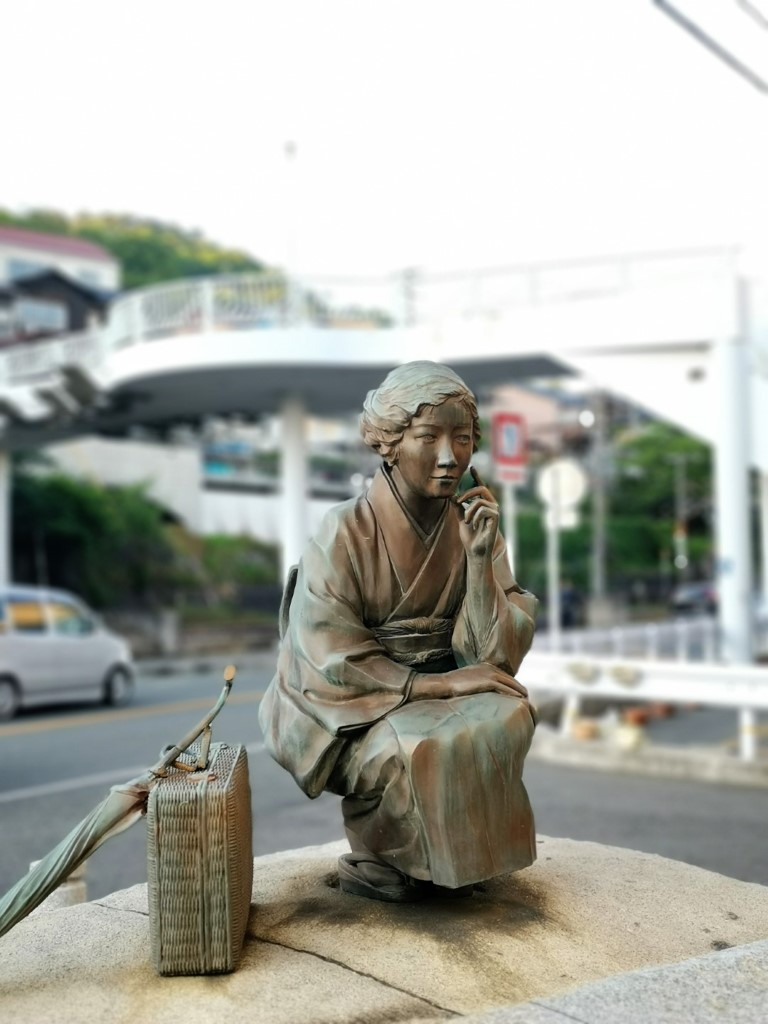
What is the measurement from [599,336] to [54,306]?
95.6 ft

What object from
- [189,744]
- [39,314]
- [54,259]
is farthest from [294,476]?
[54,259]

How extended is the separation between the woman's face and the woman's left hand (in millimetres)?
104

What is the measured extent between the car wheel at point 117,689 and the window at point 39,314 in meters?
25.5

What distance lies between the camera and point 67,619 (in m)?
12.6

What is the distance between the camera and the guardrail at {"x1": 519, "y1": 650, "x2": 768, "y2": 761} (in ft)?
25.1

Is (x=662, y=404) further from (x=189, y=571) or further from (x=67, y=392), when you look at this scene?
(x=189, y=571)

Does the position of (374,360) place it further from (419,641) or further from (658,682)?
(419,641)

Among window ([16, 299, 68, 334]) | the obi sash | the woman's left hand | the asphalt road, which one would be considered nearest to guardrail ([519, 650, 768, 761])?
the asphalt road

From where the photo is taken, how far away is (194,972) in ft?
9.41

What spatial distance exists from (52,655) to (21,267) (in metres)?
32.6

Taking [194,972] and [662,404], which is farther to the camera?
[662,404]

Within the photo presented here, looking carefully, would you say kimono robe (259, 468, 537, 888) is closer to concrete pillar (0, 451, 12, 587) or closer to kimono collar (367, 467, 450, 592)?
kimono collar (367, 467, 450, 592)

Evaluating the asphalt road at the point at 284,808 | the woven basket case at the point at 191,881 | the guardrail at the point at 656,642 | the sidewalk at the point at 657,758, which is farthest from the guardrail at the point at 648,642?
the woven basket case at the point at 191,881

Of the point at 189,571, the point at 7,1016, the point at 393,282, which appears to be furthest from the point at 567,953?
the point at 189,571
